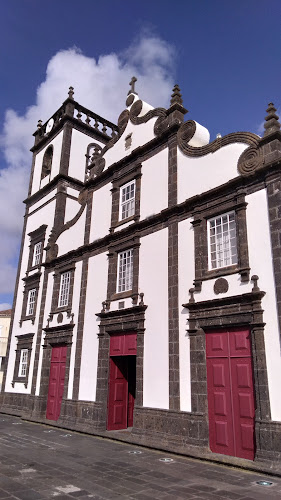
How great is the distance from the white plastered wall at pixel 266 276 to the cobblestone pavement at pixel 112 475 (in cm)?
164

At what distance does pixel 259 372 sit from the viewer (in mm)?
7918

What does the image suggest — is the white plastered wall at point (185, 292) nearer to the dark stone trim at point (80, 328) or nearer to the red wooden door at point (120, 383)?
the red wooden door at point (120, 383)

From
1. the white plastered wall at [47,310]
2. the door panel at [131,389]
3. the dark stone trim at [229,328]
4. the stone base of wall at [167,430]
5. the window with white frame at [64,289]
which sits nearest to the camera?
the stone base of wall at [167,430]

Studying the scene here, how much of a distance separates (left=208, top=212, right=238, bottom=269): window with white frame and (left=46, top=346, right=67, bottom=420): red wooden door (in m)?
7.83

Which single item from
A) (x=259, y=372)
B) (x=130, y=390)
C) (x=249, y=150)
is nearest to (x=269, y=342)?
(x=259, y=372)

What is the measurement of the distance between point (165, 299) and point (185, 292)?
30.4 inches

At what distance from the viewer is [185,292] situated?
33.4 feet

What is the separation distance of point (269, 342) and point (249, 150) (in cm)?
465

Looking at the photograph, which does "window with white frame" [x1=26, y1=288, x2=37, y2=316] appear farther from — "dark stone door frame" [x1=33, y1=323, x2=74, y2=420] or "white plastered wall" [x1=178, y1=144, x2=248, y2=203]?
"white plastered wall" [x1=178, y1=144, x2=248, y2=203]

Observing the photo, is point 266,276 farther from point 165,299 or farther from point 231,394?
point 165,299

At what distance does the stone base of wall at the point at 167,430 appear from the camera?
292 inches

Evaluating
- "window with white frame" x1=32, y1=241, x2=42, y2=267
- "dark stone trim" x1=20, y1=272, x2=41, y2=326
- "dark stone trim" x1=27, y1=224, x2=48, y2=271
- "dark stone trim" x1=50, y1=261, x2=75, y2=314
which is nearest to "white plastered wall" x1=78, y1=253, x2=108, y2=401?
"dark stone trim" x1=50, y1=261, x2=75, y2=314

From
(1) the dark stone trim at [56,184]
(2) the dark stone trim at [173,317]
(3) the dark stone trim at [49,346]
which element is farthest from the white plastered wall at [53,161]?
(2) the dark stone trim at [173,317]

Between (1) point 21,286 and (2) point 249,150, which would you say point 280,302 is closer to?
(2) point 249,150
